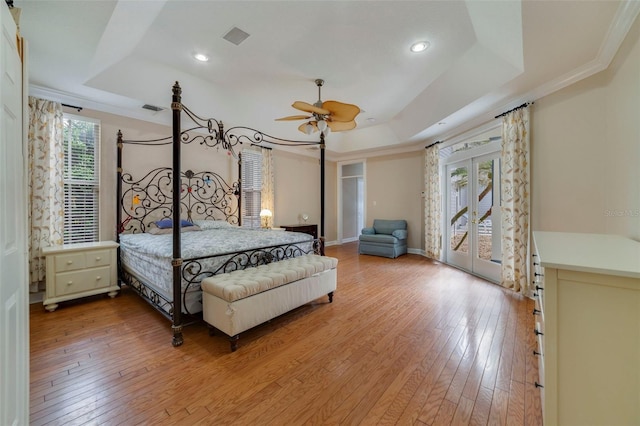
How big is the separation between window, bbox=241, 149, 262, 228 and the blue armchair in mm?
2689

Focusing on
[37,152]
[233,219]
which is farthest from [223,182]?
[37,152]

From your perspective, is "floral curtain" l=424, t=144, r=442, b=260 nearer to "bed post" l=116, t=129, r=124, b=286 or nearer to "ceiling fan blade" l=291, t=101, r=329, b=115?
"ceiling fan blade" l=291, t=101, r=329, b=115

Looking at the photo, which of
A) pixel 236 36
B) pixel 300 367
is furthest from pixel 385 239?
pixel 236 36

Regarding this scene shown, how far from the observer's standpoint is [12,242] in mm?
1145

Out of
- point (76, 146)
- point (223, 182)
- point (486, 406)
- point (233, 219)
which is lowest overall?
point (486, 406)

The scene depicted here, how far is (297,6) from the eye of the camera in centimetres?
222

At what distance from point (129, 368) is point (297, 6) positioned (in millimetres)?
3281

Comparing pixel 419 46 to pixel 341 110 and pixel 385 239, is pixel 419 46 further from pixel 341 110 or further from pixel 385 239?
pixel 385 239

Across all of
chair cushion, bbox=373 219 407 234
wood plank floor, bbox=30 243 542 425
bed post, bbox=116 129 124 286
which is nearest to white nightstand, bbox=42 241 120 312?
wood plank floor, bbox=30 243 542 425

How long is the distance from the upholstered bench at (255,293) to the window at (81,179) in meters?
2.77

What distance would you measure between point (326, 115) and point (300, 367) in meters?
2.69

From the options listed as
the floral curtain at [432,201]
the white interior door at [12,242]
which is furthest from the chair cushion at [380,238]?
the white interior door at [12,242]

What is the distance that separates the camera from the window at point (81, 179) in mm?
3627

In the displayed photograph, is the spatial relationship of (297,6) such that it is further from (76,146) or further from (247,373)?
(76,146)
